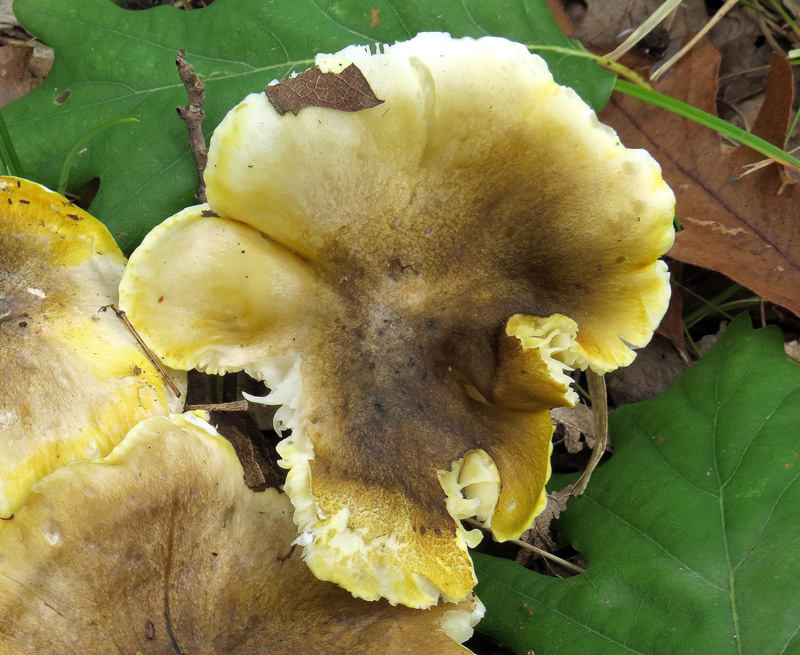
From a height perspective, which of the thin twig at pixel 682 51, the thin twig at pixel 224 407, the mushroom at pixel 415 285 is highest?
the thin twig at pixel 682 51

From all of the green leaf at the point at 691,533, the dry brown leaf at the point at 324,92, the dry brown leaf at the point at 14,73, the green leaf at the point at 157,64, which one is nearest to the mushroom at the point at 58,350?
the green leaf at the point at 157,64

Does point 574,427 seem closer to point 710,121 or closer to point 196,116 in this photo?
point 710,121

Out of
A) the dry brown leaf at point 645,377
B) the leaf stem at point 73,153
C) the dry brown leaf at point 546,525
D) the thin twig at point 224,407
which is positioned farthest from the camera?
the dry brown leaf at point 645,377

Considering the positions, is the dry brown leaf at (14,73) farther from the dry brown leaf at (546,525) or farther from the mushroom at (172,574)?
the dry brown leaf at (546,525)

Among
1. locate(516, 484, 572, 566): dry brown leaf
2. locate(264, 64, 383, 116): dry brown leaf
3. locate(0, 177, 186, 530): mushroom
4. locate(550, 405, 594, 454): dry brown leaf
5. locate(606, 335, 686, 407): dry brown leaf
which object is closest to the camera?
locate(264, 64, 383, 116): dry brown leaf

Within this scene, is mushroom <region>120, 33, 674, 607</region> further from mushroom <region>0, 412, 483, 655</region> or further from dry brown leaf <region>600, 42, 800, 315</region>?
dry brown leaf <region>600, 42, 800, 315</region>

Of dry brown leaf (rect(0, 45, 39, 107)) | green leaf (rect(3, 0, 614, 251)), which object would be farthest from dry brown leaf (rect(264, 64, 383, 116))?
dry brown leaf (rect(0, 45, 39, 107))
